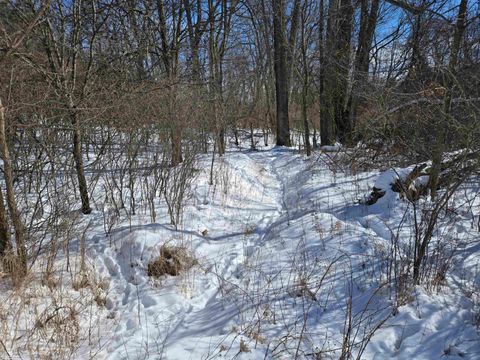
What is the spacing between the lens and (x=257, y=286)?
3357 mm

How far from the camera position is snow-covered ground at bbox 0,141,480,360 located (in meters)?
2.45

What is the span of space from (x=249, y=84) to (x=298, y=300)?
1664cm

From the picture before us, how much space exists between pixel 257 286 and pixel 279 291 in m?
0.26

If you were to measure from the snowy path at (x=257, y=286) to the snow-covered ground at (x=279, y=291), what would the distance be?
12 millimetres

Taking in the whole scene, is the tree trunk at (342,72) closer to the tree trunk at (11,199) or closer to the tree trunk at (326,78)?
the tree trunk at (326,78)

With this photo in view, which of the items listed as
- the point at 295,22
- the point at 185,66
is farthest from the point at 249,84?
the point at 185,66

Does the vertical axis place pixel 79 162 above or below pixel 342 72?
below

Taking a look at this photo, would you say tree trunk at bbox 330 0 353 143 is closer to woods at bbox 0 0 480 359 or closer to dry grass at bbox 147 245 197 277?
woods at bbox 0 0 480 359

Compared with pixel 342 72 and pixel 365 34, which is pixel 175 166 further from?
pixel 365 34

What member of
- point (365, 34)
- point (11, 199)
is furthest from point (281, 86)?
point (11, 199)

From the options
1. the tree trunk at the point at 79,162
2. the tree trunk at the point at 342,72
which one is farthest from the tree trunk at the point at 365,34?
the tree trunk at the point at 79,162

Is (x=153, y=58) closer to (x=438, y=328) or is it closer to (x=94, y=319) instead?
(x=94, y=319)

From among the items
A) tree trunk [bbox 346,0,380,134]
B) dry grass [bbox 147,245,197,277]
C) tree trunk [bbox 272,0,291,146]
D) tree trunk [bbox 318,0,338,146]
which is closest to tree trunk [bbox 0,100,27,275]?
dry grass [bbox 147,245,197,277]

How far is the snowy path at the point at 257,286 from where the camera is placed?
248cm
